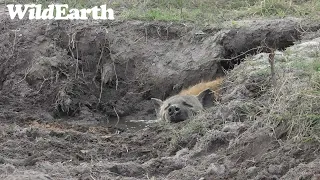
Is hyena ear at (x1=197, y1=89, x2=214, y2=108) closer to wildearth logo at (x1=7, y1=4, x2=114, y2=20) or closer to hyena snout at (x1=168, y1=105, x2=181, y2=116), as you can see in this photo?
hyena snout at (x1=168, y1=105, x2=181, y2=116)

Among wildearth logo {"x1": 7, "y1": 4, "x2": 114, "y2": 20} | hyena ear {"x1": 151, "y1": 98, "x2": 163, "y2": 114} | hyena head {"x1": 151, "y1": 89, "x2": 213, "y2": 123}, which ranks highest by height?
wildearth logo {"x1": 7, "y1": 4, "x2": 114, "y2": 20}

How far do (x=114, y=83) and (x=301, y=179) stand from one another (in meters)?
5.03

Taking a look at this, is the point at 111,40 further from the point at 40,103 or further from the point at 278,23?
the point at 278,23

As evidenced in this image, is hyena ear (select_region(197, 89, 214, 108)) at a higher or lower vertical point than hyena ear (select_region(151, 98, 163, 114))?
higher

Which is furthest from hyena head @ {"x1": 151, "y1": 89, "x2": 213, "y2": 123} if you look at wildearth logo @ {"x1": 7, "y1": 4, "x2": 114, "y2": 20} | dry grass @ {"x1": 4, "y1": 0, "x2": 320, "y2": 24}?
wildearth logo @ {"x1": 7, "y1": 4, "x2": 114, "y2": 20}

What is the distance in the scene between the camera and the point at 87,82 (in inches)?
349

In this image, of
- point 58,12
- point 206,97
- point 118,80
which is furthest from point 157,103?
point 58,12

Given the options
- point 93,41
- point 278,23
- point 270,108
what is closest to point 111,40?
point 93,41

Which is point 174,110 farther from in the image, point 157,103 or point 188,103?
point 157,103

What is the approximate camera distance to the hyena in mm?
7496

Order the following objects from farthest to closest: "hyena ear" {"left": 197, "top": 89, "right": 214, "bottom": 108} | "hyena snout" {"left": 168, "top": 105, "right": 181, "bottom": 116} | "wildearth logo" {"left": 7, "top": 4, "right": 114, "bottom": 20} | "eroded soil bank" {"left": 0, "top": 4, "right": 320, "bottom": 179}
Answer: "wildearth logo" {"left": 7, "top": 4, "right": 114, "bottom": 20}, "hyena ear" {"left": 197, "top": 89, "right": 214, "bottom": 108}, "hyena snout" {"left": 168, "top": 105, "right": 181, "bottom": 116}, "eroded soil bank" {"left": 0, "top": 4, "right": 320, "bottom": 179}

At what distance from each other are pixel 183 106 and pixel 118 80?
1544 mm

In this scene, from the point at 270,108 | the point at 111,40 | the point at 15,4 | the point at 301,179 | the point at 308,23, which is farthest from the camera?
the point at 15,4

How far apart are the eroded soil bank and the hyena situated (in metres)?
0.28
